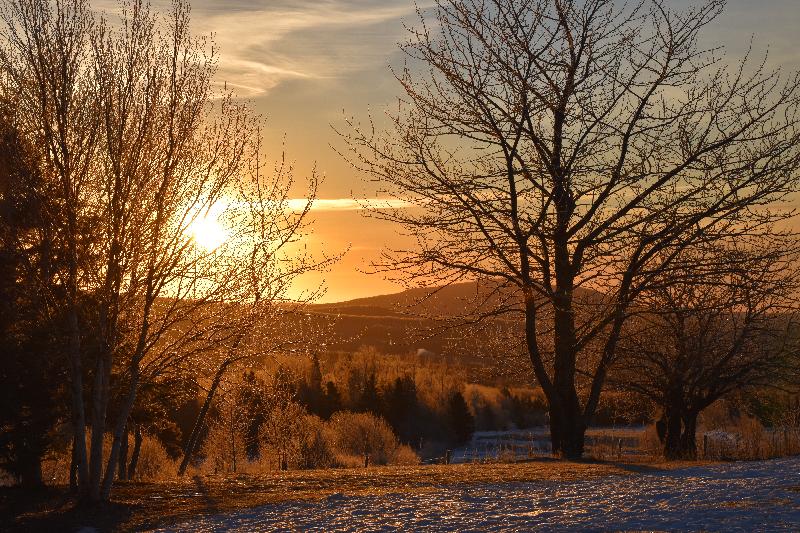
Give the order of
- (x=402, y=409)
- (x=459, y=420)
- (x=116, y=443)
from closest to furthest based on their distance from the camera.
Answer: (x=116, y=443)
(x=459, y=420)
(x=402, y=409)

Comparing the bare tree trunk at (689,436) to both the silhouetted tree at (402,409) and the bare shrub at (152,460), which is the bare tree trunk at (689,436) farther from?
the silhouetted tree at (402,409)

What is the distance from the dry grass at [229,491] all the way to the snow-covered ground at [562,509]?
0.58 metres

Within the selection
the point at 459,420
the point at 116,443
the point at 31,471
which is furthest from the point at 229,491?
the point at 459,420

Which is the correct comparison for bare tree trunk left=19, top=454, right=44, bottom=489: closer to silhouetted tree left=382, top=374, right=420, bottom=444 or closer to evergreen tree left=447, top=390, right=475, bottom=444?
silhouetted tree left=382, top=374, right=420, bottom=444

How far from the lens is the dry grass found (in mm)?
9516

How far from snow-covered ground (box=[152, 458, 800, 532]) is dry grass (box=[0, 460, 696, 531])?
58 centimetres

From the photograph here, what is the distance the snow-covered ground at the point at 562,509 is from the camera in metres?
8.04

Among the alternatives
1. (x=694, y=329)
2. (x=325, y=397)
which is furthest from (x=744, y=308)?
(x=325, y=397)

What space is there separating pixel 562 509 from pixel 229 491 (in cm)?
→ 451

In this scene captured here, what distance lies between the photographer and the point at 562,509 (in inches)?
351

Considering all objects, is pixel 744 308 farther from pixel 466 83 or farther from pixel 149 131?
pixel 149 131

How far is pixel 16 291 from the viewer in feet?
38.6

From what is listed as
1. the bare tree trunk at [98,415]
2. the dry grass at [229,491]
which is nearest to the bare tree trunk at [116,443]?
the bare tree trunk at [98,415]

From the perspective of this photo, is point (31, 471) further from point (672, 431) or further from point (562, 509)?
point (672, 431)
